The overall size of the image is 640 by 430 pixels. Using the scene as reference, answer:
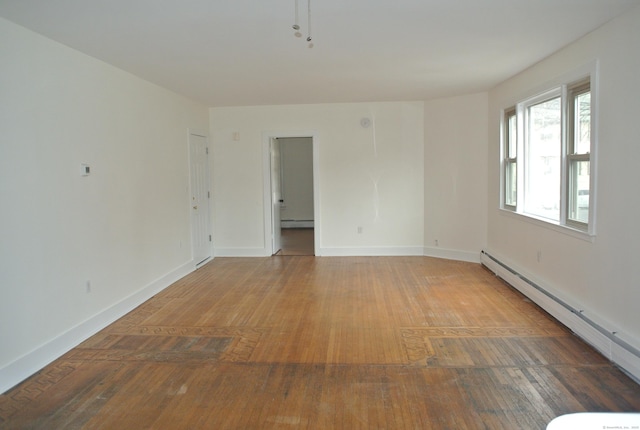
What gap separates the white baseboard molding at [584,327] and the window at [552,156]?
0.69 m

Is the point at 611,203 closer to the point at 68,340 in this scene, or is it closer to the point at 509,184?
the point at 509,184

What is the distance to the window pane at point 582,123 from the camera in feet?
12.0

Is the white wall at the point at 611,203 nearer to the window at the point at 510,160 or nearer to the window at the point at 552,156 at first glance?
the window at the point at 552,156

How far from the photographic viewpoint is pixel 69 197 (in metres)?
3.54

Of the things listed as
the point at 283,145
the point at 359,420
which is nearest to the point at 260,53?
the point at 359,420

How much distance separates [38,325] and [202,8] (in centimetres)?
252

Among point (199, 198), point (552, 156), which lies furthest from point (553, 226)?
point (199, 198)

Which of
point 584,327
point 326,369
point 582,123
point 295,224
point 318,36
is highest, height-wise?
point 318,36

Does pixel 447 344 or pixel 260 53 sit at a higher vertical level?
pixel 260 53

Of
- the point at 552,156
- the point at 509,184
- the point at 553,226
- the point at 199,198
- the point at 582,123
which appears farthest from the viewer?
the point at 199,198

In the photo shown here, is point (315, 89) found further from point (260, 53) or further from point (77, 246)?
point (77, 246)

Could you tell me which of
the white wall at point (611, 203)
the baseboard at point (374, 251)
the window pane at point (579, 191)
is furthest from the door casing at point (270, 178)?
the window pane at point (579, 191)

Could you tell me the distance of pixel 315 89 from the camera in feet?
18.8

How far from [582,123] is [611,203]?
900mm
